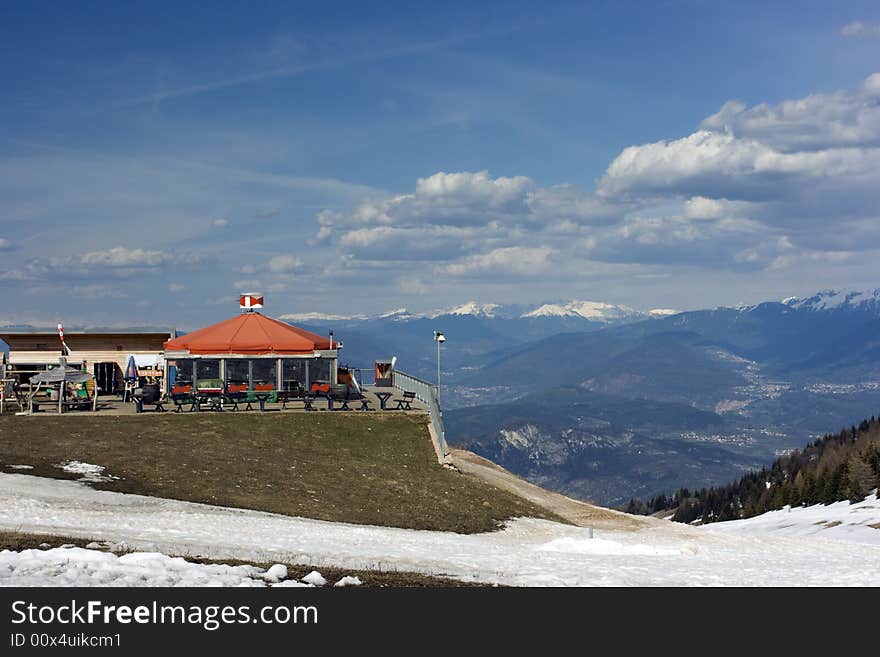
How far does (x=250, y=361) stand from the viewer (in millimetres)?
51500

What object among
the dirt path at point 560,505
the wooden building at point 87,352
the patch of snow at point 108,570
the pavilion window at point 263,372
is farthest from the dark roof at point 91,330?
the patch of snow at point 108,570

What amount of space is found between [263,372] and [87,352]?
13.4 metres

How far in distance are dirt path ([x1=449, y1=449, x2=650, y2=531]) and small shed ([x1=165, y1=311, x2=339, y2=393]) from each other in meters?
13.9

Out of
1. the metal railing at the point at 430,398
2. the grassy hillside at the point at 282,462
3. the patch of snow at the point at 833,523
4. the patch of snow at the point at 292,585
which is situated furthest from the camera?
the patch of snow at the point at 833,523

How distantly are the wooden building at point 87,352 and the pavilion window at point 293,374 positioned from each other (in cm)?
947

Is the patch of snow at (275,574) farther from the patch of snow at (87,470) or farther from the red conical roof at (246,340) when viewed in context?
the red conical roof at (246,340)

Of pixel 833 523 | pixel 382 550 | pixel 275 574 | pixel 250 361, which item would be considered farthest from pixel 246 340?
pixel 833 523

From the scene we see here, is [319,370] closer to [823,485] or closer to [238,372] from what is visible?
[238,372]

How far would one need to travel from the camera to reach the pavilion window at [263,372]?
5159 cm

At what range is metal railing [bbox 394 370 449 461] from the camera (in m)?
40.0

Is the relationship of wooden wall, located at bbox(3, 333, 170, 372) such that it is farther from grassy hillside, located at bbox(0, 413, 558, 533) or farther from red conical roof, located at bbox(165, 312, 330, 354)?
grassy hillside, located at bbox(0, 413, 558, 533)

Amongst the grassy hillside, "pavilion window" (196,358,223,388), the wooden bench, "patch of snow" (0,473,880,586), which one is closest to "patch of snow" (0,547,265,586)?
"patch of snow" (0,473,880,586)

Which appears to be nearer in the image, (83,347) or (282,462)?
(282,462)
